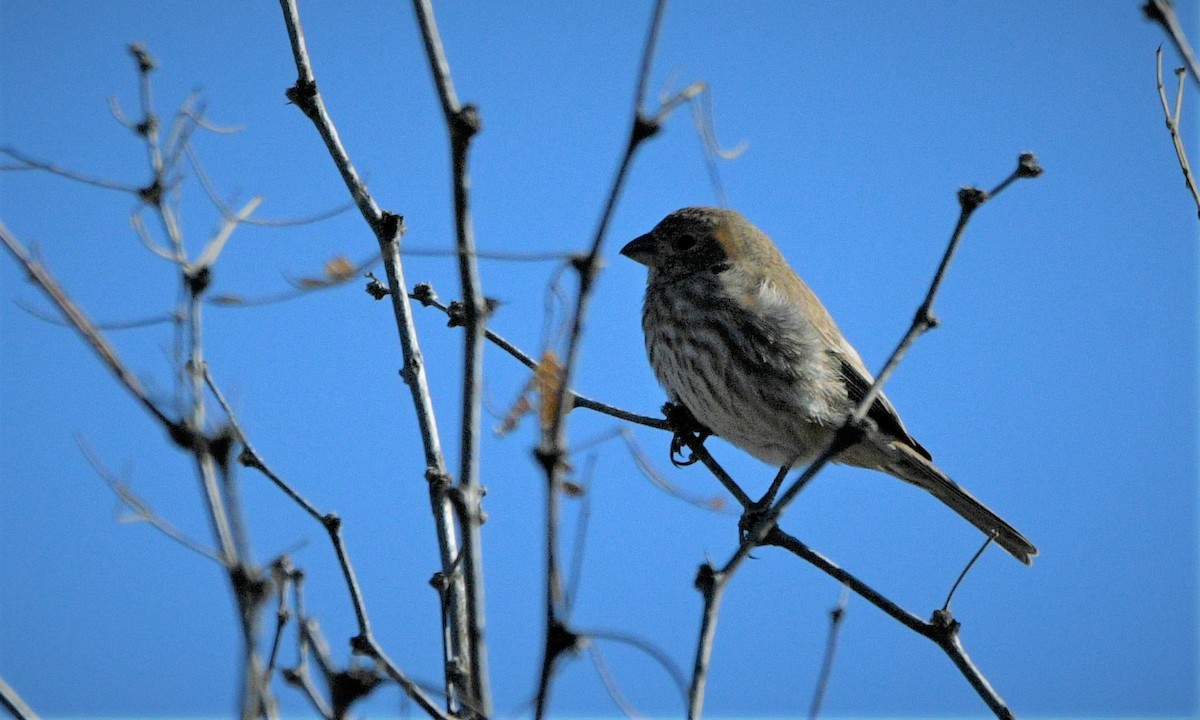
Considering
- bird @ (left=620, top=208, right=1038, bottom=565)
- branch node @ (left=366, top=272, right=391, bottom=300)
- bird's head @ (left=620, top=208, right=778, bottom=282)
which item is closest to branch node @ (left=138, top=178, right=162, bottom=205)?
branch node @ (left=366, top=272, right=391, bottom=300)

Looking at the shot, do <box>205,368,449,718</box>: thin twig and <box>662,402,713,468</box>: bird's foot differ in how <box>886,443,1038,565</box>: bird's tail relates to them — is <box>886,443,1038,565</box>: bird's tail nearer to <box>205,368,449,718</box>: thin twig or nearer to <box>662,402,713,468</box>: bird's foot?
<box>662,402,713,468</box>: bird's foot

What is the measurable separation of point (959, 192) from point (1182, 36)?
2.06 feet

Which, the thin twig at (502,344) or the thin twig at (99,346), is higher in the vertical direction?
the thin twig at (502,344)

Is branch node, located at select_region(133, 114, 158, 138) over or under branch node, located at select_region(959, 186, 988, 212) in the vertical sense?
over

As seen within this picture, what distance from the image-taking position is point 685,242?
622 cm

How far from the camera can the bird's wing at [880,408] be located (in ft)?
18.3

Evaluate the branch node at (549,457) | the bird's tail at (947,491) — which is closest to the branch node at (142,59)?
the branch node at (549,457)

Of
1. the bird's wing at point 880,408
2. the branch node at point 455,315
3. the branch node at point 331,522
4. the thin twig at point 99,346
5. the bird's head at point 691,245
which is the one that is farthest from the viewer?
the bird's head at point 691,245

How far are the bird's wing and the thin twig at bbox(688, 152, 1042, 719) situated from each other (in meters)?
2.64

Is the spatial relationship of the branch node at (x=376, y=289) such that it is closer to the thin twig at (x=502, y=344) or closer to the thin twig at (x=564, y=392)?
the thin twig at (x=502, y=344)

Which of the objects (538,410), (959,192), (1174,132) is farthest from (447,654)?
(1174,132)

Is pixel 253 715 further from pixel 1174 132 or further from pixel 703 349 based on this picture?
pixel 703 349

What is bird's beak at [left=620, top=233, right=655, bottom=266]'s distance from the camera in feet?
20.9

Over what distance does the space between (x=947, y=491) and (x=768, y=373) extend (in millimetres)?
1194
